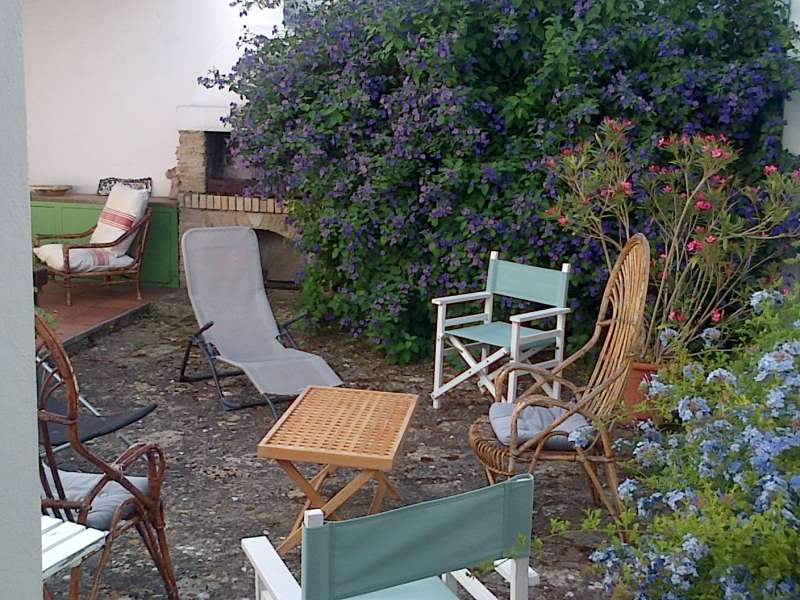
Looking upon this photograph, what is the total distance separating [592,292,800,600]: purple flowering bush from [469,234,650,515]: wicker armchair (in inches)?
40.1

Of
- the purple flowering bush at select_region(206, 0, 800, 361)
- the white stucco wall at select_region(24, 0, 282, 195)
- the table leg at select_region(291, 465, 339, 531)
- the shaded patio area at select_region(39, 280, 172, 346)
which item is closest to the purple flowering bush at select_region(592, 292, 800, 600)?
the table leg at select_region(291, 465, 339, 531)

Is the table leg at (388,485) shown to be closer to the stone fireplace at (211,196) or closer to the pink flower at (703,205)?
the pink flower at (703,205)

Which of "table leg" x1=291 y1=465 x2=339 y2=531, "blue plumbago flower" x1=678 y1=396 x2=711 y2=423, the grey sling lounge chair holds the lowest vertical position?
"table leg" x1=291 y1=465 x2=339 y2=531

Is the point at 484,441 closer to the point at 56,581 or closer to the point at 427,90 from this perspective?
the point at 56,581

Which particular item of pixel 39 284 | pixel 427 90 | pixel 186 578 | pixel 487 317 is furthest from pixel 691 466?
pixel 39 284

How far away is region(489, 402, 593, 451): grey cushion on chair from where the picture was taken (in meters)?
3.83

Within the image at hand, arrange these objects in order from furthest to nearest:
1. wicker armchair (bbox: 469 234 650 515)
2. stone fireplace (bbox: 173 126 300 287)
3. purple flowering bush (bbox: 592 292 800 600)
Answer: stone fireplace (bbox: 173 126 300 287) < wicker armchair (bbox: 469 234 650 515) < purple flowering bush (bbox: 592 292 800 600)

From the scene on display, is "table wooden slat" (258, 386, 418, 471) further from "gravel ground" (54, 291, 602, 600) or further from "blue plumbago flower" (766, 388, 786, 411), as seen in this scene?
"blue plumbago flower" (766, 388, 786, 411)

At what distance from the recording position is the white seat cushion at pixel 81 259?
7.72m

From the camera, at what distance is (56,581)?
3523mm

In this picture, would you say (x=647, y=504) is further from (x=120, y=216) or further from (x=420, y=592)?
(x=120, y=216)

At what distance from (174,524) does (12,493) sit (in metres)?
2.77

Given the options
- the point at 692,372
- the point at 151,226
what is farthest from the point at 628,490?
the point at 151,226

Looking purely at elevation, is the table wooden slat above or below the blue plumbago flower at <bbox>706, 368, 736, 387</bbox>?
below
